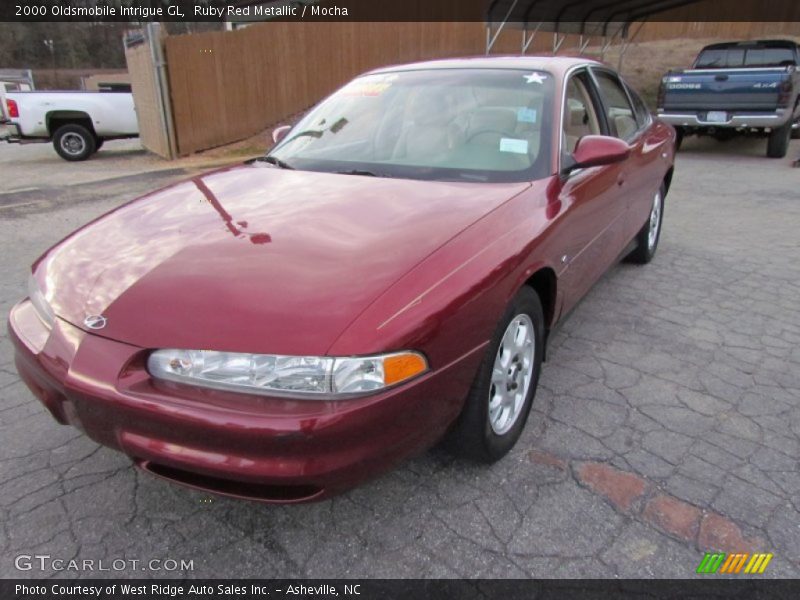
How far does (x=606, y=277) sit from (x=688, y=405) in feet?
6.36

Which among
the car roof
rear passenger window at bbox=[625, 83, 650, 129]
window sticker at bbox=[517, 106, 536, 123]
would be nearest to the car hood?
window sticker at bbox=[517, 106, 536, 123]

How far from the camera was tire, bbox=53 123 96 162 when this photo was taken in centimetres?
1191

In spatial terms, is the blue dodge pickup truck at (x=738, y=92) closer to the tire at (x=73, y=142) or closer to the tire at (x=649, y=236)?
the tire at (x=649, y=236)

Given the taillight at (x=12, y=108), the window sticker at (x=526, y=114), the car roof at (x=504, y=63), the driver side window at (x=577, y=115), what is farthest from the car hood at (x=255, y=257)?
the taillight at (x=12, y=108)

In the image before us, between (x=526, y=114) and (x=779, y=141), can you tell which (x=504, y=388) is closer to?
(x=526, y=114)

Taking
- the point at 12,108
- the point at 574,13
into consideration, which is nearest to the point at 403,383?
the point at 12,108

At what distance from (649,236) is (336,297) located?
3819 mm

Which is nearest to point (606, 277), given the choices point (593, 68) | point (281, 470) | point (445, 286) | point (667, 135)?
point (667, 135)

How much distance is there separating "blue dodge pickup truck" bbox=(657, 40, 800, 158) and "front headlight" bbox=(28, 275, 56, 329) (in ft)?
35.6

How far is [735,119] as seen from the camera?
10.1 m

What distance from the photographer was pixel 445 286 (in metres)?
1.90

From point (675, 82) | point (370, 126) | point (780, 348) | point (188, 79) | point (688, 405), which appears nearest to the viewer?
point (688, 405)

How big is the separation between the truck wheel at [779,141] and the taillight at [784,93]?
88 cm

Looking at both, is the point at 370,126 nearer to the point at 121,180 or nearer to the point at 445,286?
the point at 445,286
